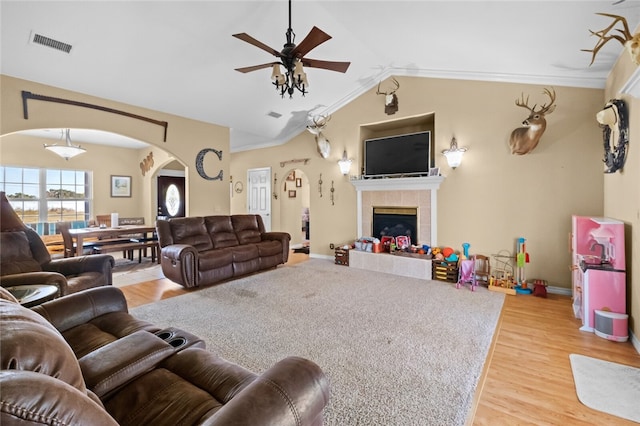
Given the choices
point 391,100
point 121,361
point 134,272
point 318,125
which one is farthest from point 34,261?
point 391,100

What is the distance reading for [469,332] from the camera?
8.96 feet

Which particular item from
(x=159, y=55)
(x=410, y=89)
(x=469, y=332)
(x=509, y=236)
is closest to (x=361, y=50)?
(x=410, y=89)

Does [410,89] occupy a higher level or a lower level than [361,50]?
lower

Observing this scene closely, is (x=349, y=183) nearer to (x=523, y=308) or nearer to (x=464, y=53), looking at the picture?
(x=464, y=53)

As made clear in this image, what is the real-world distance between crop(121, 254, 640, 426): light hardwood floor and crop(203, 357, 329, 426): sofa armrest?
1.25 metres

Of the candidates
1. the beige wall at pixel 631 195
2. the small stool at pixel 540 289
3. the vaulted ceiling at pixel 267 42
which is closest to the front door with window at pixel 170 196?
the vaulted ceiling at pixel 267 42

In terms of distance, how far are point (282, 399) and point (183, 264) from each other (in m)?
3.49

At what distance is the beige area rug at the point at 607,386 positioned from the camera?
177 cm

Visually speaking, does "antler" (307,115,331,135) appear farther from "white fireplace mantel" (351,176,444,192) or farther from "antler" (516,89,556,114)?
"antler" (516,89,556,114)

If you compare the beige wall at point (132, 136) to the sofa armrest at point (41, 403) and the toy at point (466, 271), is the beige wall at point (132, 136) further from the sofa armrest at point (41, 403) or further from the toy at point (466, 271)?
the toy at point (466, 271)

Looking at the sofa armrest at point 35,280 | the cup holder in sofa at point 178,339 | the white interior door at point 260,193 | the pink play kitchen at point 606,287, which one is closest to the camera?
the cup holder in sofa at point 178,339

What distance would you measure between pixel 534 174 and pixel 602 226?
58.4 inches

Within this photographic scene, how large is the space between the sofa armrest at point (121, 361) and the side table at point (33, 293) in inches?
41.3

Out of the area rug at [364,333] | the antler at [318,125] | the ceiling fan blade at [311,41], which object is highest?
the antler at [318,125]
